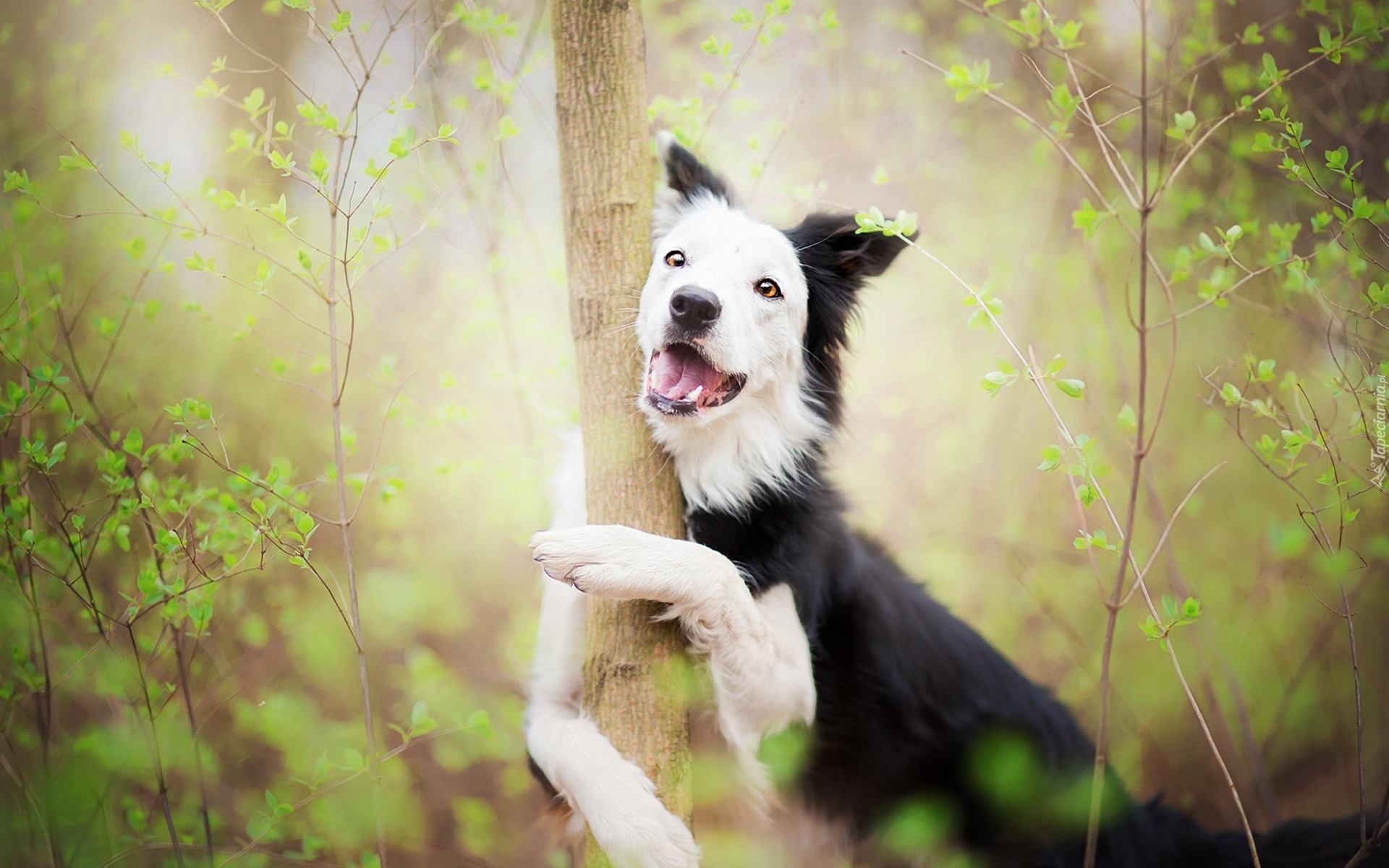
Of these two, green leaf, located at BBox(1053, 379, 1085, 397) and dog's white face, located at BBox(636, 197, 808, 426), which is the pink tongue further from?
green leaf, located at BBox(1053, 379, 1085, 397)

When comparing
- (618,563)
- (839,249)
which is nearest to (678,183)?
(839,249)

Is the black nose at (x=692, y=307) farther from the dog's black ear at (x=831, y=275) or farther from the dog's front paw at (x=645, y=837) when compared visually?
the dog's front paw at (x=645, y=837)

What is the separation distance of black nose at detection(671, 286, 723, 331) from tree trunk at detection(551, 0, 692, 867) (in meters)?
0.17

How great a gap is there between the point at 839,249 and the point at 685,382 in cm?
76

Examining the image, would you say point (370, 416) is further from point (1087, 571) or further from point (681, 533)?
point (1087, 571)

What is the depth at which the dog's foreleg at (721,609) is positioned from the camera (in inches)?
76.4

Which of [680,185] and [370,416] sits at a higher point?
[680,185]

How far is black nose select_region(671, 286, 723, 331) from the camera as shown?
2.17m

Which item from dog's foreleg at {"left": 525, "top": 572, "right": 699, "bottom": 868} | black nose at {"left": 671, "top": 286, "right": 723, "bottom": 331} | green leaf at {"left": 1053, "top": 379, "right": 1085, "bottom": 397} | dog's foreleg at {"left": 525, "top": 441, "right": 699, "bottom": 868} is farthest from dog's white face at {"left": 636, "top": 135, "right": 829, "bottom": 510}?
green leaf at {"left": 1053, "top": 379, "right": 1085, "bottom": 397}

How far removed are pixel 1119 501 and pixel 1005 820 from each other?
2847mm

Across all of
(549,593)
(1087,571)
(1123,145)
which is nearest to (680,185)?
(549,593)

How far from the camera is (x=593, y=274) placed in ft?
7.35

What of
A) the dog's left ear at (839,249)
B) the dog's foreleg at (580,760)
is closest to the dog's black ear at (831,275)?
the dog's left ear at (839,249)

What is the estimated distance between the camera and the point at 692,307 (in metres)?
2.18
